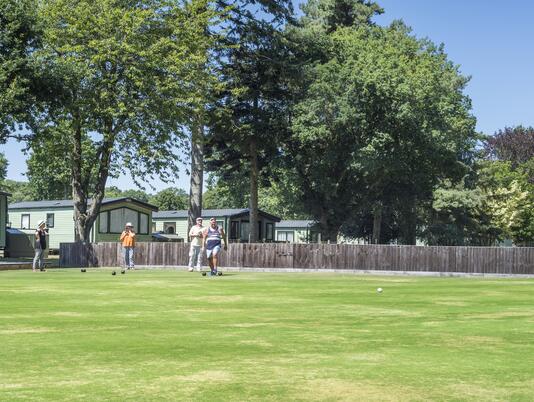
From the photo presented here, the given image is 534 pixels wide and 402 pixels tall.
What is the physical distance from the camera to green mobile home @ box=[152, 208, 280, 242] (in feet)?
206

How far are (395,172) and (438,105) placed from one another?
5.03 meters

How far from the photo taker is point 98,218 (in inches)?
2124

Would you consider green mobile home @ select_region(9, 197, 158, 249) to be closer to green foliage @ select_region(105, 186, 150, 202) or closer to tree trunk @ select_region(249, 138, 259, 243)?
tree trunk @ select_region(249, 138, 259, 243)

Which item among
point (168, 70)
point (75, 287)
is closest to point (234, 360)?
point (75, 287)

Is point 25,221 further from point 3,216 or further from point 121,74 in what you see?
point 121,74

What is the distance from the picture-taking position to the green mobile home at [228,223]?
206 feet

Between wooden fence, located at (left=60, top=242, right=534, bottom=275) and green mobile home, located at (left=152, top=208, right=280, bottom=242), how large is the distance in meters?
23.4

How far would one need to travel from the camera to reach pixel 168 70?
129 ft

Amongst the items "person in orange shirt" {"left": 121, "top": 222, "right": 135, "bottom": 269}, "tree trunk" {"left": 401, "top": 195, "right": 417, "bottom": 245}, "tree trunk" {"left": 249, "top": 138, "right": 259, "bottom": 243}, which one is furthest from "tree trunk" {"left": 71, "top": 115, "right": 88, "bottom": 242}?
"tree trunk" {"left": 401, "top": 195, "right": 417, "bottom": 245}

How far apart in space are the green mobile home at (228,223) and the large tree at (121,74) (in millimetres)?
20424

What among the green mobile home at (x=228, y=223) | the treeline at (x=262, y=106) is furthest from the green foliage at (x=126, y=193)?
the treeline at (x=262, y=106)

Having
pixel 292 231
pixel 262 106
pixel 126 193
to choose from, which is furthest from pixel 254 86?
pixel 126 193

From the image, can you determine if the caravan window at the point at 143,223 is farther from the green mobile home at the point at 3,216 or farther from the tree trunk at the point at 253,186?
the tree trunk at the point at 253,186

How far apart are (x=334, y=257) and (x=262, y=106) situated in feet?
54.4
